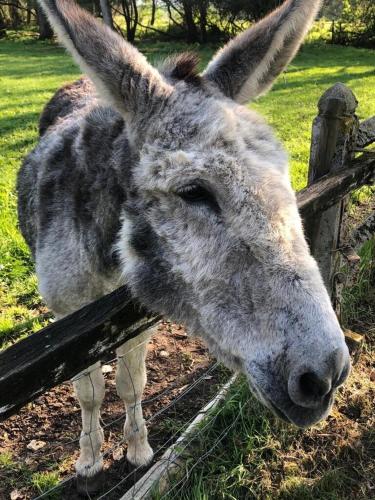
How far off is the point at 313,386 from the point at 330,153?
2.15 meters

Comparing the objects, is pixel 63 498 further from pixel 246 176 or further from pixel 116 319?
pixel 246 176

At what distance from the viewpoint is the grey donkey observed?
160 cm

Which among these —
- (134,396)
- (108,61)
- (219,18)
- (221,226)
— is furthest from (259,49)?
(219,18)

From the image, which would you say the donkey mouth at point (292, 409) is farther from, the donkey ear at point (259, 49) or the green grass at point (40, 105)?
the green grass at point (40, 105)

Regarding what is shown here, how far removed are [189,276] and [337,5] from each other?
32.5 meters

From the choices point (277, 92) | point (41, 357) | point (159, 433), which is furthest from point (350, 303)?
point (277, 92)

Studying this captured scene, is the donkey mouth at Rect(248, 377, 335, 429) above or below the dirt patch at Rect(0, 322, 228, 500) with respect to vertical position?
above

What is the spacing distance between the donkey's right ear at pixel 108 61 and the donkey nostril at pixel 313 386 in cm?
129

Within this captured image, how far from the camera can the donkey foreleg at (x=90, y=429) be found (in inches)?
119

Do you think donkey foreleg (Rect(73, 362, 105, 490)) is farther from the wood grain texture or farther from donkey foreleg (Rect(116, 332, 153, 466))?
the wood grain texture

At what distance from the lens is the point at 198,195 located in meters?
1.82

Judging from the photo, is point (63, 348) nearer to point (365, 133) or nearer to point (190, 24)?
point (365, 133)

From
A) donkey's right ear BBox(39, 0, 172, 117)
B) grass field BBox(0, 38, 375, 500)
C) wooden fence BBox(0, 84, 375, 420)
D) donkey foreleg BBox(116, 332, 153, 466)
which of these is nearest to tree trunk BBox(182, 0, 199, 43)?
grass field BBox(0, 38, 375, 500)

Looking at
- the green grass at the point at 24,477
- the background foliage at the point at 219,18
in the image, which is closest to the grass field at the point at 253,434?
the green grass at the point at 24,477
